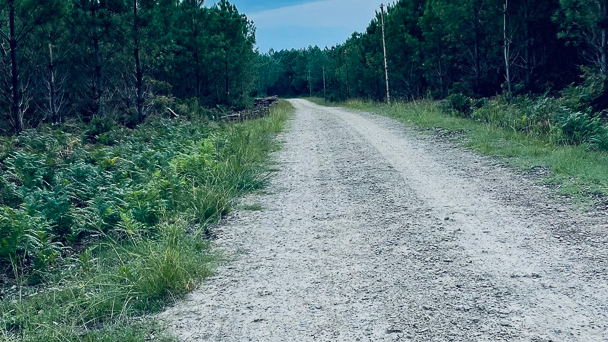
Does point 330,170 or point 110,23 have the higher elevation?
point 110,23

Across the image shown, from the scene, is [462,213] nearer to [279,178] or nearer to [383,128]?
[279,178]

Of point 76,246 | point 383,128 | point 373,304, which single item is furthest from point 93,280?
point 383,128

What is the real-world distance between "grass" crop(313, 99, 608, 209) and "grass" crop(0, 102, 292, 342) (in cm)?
423

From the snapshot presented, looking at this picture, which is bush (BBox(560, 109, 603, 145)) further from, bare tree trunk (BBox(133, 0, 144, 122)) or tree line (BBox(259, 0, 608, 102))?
bare tree trunk (BBox(133, 0, 144, 122))

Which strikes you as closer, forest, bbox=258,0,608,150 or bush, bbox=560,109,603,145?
bush, bbox=560,109,603,145

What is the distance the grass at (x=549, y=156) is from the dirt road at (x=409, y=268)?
39cm

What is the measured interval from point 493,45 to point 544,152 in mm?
23620

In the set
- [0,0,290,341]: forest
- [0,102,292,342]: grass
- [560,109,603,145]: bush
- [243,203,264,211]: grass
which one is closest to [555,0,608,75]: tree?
[560,109,603,145]: bush

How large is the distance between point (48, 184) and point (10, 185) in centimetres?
63

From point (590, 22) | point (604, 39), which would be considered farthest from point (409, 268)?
point (604, 39)

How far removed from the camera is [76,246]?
18.0 ft

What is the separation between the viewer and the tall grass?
6.13 m

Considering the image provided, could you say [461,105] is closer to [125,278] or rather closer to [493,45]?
[125,278]

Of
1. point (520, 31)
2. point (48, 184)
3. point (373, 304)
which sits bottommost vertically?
point (373, 304)
